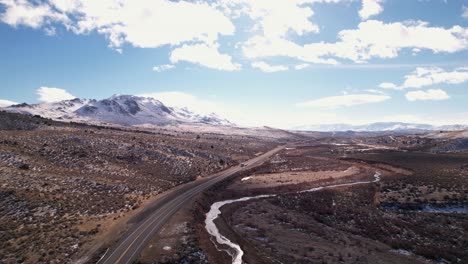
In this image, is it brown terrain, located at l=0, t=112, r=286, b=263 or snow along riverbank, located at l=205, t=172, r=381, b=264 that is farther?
brown terrain, located at l=0, t=112, r=286, b=263

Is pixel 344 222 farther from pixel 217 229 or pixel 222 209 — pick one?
pixel 222 209

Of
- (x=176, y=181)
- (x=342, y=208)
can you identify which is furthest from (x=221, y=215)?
(x=176, y=181)

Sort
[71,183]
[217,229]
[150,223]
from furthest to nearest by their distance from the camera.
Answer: [71,183]
[217,229]
[150,223]

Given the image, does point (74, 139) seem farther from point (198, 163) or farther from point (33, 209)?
point (33, 209)

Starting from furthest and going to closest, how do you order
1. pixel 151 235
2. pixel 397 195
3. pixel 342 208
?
1. pixel 397 195
2. pixel 342 208
3. pixel 151 235

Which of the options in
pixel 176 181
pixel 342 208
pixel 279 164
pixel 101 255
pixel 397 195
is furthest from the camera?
pixel 279 164

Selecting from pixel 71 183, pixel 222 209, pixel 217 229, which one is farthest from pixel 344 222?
pixel 71 183

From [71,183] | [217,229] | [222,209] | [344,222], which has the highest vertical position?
[71,183]

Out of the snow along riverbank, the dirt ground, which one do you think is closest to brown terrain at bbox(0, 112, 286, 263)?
the snow along riverbank

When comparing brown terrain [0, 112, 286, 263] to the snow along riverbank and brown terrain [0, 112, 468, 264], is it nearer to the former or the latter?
brown terrain [0, 112, 468, 264]
